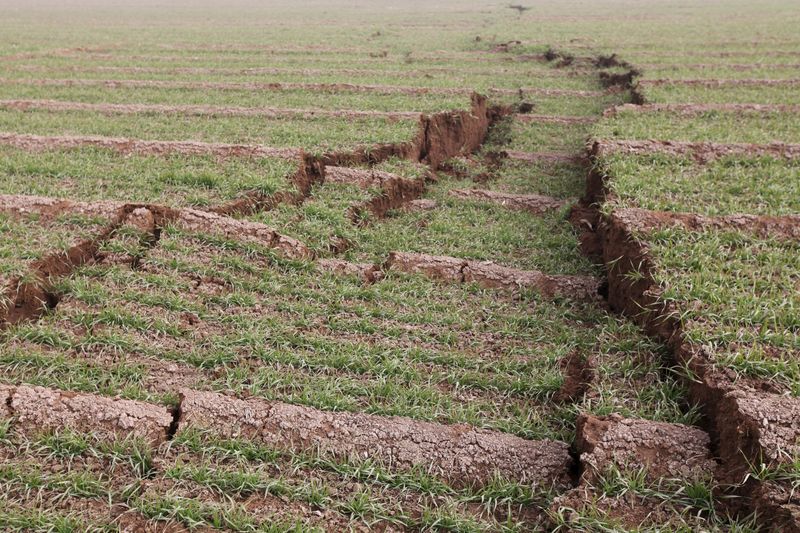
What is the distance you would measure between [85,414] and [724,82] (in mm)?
15466

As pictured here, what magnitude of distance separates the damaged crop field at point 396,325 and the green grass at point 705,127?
10 cm

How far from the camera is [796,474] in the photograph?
3.06 metres

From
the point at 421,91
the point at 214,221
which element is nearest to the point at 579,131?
the point at 421,91

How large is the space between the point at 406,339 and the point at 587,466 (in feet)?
6.74

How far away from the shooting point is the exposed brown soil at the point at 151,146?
8664 millimetres

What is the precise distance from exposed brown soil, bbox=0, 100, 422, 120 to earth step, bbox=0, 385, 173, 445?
8.22 metres

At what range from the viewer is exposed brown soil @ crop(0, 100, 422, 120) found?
11.3 metres

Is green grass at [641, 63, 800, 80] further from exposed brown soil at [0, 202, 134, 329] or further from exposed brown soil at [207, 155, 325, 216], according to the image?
exposed brown soil at [0, 202, 134, 329]

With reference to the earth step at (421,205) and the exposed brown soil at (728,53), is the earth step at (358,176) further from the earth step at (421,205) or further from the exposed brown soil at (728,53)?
the exposed brown soil at (728,53)

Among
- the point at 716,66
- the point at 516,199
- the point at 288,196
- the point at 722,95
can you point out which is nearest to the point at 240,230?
the point at 288,196

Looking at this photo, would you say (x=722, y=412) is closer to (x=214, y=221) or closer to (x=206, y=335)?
(x=206, y=335)

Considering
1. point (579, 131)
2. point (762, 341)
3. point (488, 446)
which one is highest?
point (579, 131)

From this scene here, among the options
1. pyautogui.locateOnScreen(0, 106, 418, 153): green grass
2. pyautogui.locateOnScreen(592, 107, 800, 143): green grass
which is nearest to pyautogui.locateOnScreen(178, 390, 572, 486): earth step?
pyautogui.locateOnScreen(0, 106, 418, 153): green grass

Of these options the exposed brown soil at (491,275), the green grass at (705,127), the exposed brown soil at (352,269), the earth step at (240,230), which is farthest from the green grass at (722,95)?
the earth step at (240,230)
